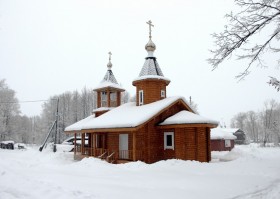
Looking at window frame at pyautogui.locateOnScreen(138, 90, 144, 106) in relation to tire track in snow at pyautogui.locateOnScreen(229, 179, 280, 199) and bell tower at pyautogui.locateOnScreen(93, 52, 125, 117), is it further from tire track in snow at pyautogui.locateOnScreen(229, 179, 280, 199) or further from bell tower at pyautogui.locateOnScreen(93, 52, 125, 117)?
tire track in snow at pyautogui.locateOnScreen(229, 179, 280, 199)

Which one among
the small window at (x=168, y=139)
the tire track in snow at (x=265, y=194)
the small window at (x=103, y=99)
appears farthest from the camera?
the small window at (x=103, y=99)

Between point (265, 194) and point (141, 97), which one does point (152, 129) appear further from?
point (265, 194)

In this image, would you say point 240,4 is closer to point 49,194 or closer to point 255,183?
point 255,183

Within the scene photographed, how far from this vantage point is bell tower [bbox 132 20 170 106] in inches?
908

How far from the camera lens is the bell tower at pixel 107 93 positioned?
27.0m

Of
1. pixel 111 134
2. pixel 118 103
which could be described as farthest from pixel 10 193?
pixel 118 103

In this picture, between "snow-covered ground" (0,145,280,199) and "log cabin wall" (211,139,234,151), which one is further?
"log cabin wall" (211,139,234,151)

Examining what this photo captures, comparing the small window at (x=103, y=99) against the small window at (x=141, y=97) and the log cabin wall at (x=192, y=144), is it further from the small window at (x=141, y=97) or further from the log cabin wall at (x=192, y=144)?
the log cabin wall at (x=192, y=144)

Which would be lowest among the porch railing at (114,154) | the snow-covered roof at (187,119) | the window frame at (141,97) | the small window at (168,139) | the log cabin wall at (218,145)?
the log cabin wall at (218,145)

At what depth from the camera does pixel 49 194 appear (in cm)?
774

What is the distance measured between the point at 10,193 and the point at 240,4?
8269 millimetres

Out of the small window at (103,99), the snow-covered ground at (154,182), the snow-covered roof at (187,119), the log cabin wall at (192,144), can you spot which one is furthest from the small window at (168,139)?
the small window at (103,99)

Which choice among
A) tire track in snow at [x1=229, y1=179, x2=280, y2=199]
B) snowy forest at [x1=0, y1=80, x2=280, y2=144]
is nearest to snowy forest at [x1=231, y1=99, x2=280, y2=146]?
snowy forest at [x1=0, y1=80, x2=280, y2=144]

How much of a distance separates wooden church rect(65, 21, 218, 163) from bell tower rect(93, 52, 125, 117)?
9.27 ft
